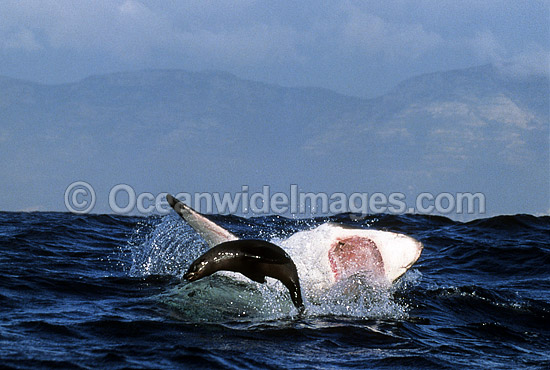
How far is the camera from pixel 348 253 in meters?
9.38

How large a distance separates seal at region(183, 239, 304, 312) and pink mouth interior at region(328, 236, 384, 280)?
1187mm

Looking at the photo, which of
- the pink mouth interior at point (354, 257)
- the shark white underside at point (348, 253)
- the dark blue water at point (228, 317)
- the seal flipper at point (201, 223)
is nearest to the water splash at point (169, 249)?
the dark blue water at point (228, 317)

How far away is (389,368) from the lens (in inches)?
294

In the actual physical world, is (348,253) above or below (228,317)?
above

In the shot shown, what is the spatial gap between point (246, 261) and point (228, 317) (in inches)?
38.4

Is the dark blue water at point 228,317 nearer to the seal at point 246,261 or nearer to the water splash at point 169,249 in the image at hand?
the water splash at point 169,249

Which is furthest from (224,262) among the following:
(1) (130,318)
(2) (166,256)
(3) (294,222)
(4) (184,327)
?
(3) (294,222)

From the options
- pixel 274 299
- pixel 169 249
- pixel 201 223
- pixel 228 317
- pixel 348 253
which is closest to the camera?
pixel 228 317

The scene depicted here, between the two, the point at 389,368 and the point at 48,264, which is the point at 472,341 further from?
the point at 48,264

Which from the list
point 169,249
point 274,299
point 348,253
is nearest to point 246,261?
point 274,299

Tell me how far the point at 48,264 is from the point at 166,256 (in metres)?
2.39

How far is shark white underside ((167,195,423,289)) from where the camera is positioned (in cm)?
911

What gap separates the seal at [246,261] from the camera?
323 inches

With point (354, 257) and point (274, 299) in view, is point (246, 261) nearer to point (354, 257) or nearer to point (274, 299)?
point (274, 299)
